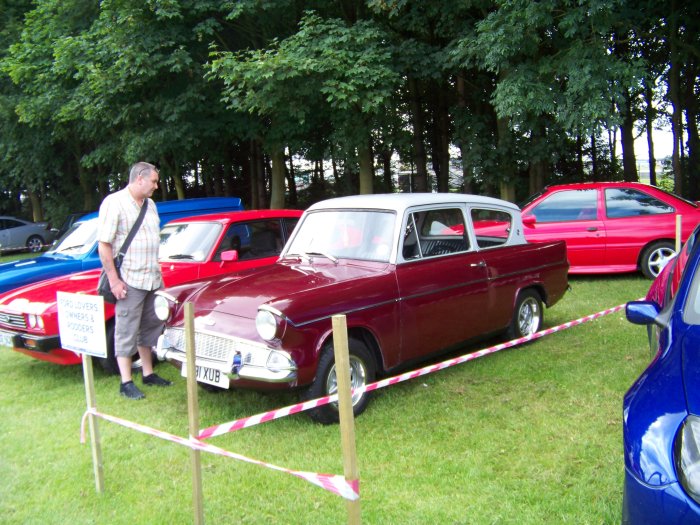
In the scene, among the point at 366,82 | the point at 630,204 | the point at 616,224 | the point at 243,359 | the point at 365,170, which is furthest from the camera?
the point at 365,170

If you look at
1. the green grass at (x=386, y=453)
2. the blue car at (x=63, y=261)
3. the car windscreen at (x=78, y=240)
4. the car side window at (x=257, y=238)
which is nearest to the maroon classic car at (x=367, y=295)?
the green grass at (x=386, y=453)

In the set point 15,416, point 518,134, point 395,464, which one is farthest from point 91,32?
point 395,464

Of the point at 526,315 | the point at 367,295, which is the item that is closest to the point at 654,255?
the point at 526,315

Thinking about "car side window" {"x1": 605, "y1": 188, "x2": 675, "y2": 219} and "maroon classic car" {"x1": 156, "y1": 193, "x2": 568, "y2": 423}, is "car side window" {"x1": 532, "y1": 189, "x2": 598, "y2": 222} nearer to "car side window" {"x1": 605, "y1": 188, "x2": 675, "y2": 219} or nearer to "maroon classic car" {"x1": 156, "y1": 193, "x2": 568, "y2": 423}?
"car side window" {"x1": 605, "y1": 188, "x2": 675, "y2": 219}

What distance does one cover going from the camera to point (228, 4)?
50.0 ft

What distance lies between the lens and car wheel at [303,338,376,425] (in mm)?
4727

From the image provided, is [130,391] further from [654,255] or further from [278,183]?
[278,183]

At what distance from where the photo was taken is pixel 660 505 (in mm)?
2246

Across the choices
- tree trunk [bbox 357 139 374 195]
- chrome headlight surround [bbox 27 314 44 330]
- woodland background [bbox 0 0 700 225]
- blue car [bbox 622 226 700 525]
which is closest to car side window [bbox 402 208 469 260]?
blue car [bbox 622 226 700 525]

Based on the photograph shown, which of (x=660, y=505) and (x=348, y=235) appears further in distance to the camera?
(x=348, y=235)

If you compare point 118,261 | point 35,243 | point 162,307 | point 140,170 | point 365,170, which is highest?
point 365,170

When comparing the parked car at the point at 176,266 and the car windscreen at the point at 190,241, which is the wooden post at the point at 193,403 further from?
the car windscreen at the point at 190,241

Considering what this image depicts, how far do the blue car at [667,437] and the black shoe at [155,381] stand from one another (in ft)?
14.9

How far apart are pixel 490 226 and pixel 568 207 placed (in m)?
4.22
